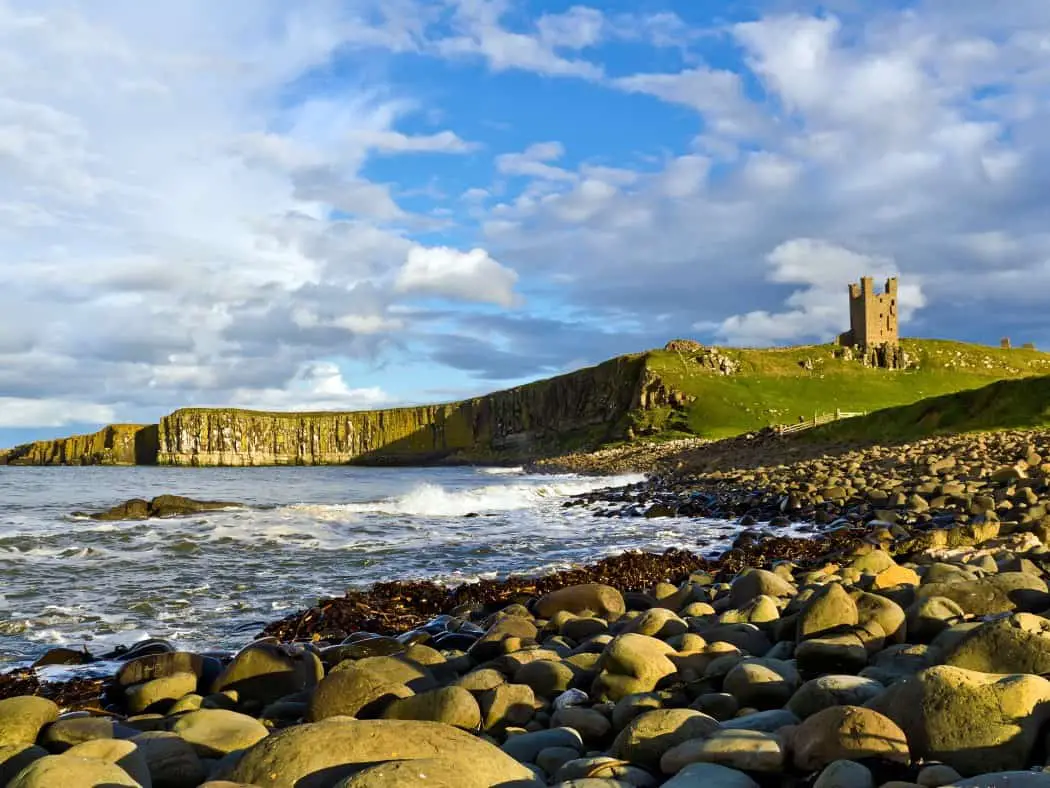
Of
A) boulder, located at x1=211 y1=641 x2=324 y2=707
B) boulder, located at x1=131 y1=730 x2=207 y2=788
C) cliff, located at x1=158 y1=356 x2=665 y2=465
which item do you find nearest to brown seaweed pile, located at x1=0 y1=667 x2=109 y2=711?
boulder, located at x1=211 y1=641 x2=324 y2=707

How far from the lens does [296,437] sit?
165 m

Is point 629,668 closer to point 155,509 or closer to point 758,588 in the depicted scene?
point 758,588

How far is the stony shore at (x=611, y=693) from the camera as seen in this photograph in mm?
3721

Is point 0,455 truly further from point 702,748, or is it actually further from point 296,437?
point 702,748

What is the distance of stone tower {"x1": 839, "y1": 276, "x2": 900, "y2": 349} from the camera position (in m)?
121

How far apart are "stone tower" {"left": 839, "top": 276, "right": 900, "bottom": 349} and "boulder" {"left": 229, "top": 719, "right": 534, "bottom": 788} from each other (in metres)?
126

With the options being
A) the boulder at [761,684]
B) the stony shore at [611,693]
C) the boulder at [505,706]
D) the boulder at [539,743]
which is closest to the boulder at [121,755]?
the stony shore at [611,693]

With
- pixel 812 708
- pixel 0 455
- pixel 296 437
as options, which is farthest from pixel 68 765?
pixel 0 455

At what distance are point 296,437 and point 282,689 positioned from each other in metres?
165

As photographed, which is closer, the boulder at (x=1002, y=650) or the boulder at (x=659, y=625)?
the boulder at (x=1002, y=650)

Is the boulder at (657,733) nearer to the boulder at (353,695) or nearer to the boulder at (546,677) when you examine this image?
the boulder at (546,677)

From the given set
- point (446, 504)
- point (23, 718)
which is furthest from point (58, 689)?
point (446, 504)

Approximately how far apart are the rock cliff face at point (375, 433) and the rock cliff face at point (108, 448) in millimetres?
209

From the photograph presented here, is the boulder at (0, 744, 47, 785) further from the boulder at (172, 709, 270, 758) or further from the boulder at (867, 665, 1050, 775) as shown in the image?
the boulder at (867, 665, 1050, 775)
